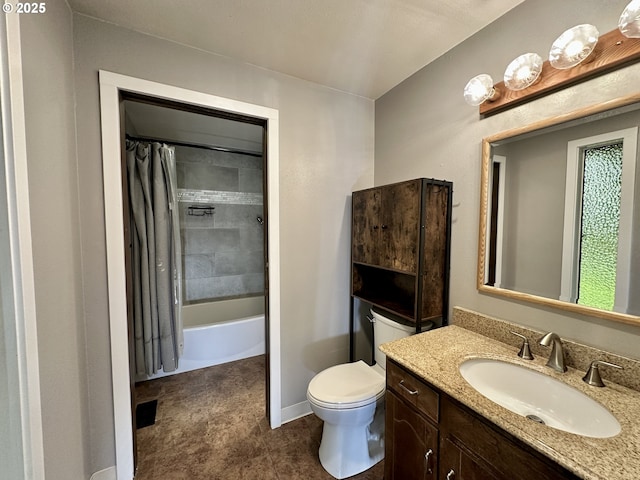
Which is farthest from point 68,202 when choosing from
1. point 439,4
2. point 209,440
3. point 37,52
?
point 439,4

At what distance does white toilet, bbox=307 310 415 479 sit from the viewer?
1.34m

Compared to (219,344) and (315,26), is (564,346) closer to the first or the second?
(315,26)

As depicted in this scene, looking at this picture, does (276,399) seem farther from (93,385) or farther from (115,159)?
(115,159)

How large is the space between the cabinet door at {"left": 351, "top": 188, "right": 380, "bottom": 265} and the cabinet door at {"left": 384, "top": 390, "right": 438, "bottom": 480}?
83 centimetres

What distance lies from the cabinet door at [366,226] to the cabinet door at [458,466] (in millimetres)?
977

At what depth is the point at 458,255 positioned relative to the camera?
→ 1447 mm

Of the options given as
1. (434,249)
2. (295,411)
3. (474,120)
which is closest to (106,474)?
(295,411)

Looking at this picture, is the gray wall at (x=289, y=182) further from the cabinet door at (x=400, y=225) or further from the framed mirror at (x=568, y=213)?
the framed mirror at (x=568, y=213)

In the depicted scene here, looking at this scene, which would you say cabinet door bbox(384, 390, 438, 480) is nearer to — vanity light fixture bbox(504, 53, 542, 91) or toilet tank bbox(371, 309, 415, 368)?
toilet tank bbox(371, 309, 415, 368)

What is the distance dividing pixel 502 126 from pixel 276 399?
6.91 ft

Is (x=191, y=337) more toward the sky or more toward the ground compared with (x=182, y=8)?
more toward the ground

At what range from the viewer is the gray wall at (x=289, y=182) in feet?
4.16

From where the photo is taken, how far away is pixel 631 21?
2.57 feet

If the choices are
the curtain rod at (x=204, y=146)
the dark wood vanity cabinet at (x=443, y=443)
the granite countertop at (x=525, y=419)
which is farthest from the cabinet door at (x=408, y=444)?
the curtain rod at (x=204, y=146)
